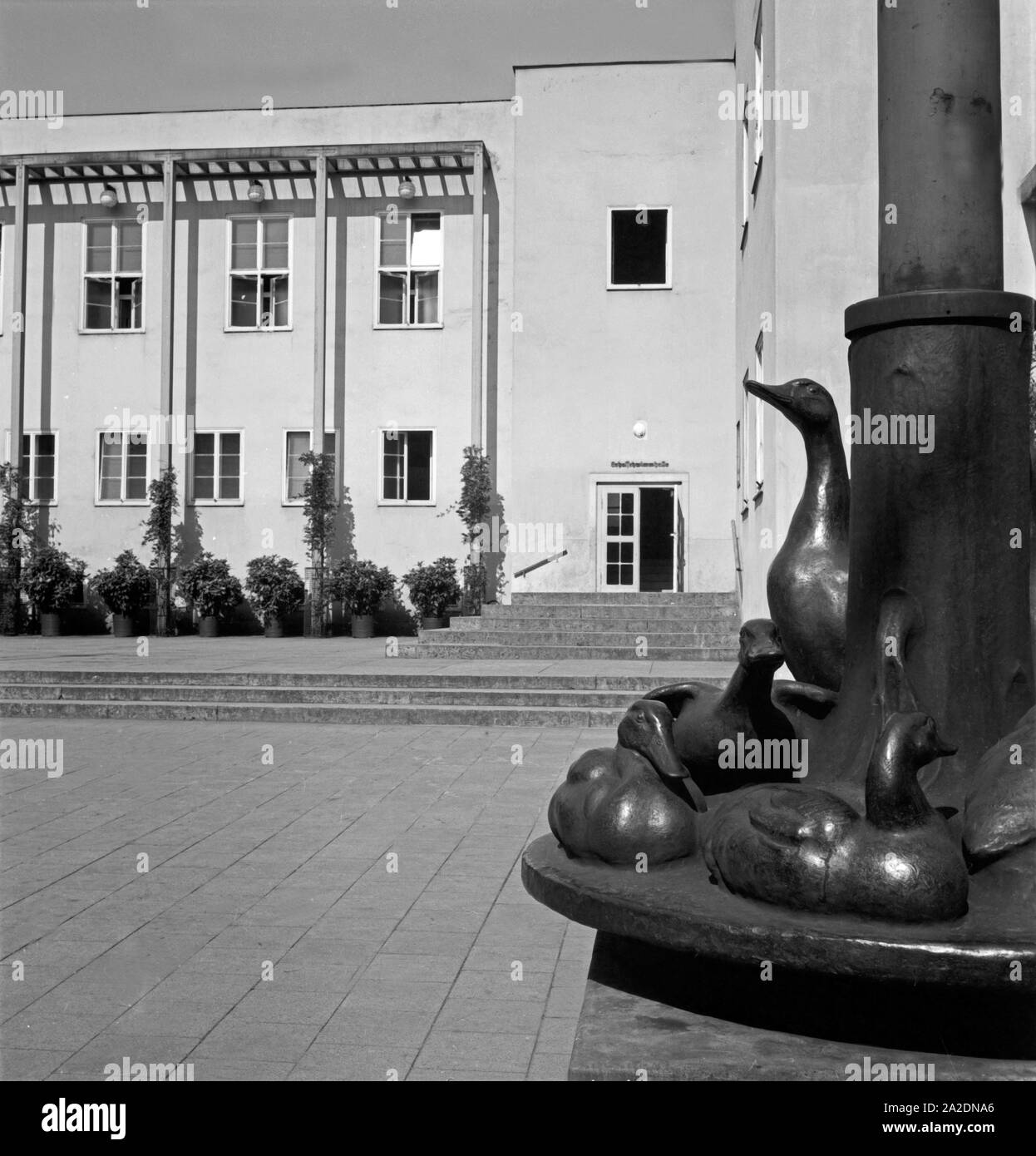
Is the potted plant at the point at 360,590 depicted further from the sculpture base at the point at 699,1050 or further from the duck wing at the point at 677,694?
the sculpture base at the point at 699,1050

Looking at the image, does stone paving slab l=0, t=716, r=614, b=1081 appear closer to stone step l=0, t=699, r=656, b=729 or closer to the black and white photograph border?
the black and white photograph border

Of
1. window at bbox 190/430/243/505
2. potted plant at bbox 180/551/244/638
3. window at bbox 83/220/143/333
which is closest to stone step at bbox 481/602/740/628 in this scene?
potted plant at bbox 180/551/244/638

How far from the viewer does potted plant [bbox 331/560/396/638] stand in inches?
897

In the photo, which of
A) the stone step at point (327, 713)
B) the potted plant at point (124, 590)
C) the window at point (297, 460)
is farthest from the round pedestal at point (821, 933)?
the window at point (297, 460)

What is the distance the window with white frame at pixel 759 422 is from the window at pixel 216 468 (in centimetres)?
1150

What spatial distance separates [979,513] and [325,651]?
1626 cm

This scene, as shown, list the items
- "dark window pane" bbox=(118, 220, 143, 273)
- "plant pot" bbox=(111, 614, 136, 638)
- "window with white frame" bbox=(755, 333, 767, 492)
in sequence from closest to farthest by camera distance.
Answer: "window with white frame" bbox=(755, 333, 767, 492)
"plant pot" bbox=(111, 614, 136, 638)
"dark window pane" bbox=(118, 220, 143, 273)

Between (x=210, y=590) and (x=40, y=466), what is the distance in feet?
16.6

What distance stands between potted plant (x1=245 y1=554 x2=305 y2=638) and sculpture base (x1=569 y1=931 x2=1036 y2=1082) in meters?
20.6

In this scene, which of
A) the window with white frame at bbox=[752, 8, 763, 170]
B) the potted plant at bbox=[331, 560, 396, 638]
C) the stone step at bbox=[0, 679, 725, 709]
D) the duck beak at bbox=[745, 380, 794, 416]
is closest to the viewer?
the duck beak at bbox=[745, 380, 794, 416]

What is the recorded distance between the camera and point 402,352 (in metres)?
24.3

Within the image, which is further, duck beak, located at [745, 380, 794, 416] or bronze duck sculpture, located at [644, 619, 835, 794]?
duck beak, located at [745, 380, 794, 416]

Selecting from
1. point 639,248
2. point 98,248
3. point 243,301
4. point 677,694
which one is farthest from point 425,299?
point 677,694

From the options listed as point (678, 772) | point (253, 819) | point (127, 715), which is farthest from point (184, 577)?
point (678, 772)
